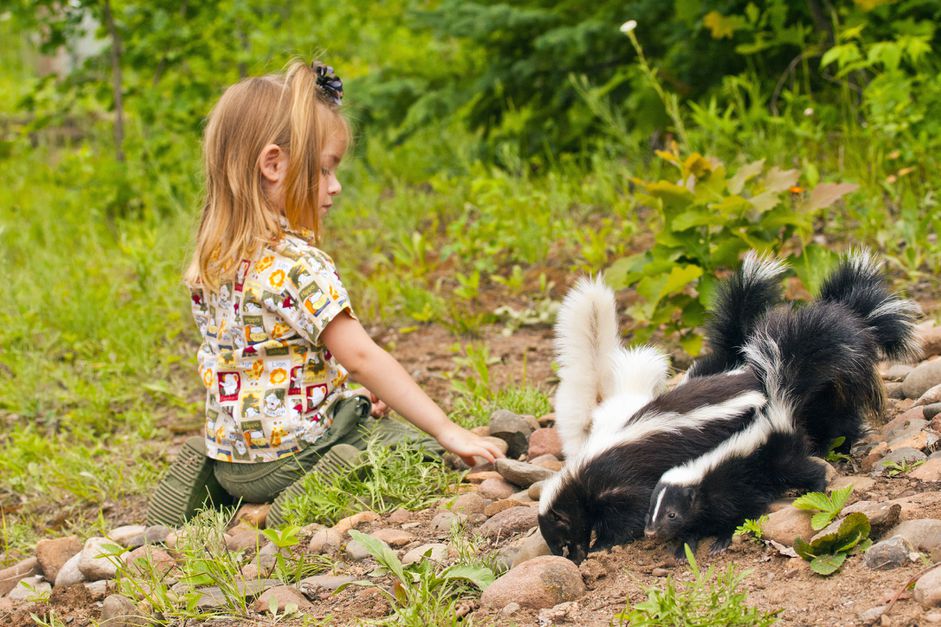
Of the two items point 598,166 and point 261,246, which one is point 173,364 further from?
point 598,166

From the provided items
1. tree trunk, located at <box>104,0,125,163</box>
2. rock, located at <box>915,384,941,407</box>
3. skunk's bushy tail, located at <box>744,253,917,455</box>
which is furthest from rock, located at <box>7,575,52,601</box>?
tree trunk, located at <box>104,0,125,163</box>

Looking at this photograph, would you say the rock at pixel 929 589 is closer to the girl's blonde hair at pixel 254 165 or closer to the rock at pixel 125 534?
the girl's blonde hair at pixel 254 165

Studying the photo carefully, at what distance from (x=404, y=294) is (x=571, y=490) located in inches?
104

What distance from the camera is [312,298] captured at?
3.08 metres

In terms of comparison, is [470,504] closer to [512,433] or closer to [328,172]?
[512,433]

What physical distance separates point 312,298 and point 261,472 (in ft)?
1.95

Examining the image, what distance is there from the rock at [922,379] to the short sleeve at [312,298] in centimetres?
175

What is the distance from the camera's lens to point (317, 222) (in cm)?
336

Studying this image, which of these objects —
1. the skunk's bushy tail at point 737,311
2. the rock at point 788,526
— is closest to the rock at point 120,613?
the rock at point 788,526

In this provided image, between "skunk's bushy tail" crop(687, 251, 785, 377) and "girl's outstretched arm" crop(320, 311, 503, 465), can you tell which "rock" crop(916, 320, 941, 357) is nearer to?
"skunk's bushy tail" crop(687, 251, 785, 377)

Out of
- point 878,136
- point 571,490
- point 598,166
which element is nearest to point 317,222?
point 571,490

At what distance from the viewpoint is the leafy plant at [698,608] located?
196 cm

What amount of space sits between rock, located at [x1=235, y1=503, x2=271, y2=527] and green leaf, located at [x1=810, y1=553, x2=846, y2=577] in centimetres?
166

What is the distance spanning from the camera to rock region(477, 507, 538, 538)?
8.89 ft
